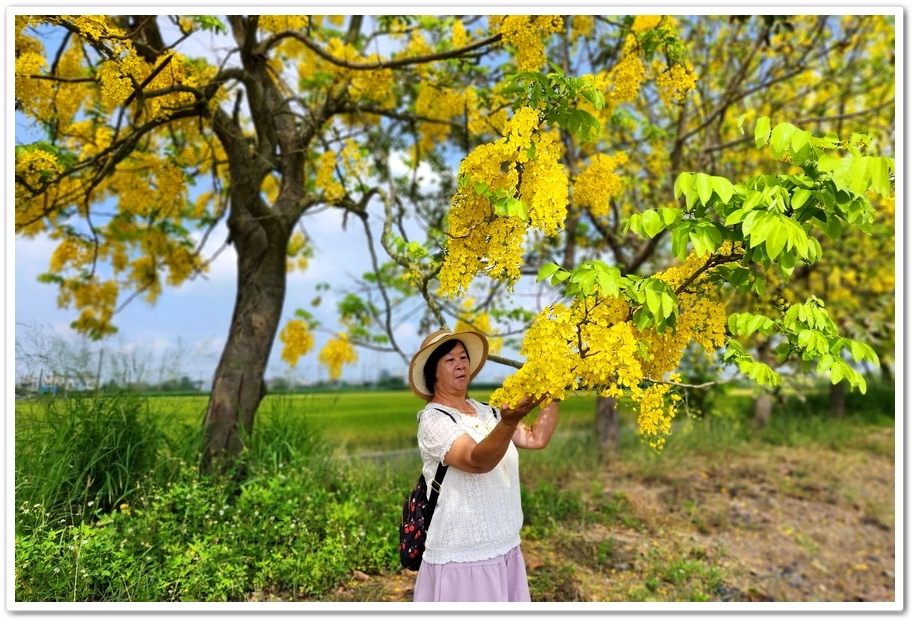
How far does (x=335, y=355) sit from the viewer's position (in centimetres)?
595

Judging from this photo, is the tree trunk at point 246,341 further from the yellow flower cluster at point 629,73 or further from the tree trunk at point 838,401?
the tree trunk at point 838,401

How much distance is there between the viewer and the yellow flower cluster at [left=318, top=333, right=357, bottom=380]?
594 centimetres

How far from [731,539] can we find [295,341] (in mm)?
4130

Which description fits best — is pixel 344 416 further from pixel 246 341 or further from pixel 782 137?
pixel 782 137

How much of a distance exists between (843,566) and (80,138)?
23.3 feet

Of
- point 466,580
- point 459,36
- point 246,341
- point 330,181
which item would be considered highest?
point 459,36

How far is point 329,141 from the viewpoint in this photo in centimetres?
482

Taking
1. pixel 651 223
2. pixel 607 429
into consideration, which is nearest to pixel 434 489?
pixel 651 223

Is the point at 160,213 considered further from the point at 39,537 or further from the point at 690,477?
the point at 690,477

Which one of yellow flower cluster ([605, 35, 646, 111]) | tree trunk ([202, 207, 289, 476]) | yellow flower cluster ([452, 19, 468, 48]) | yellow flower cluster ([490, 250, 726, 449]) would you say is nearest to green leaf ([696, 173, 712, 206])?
yellow flower cluster ([490, 250, 726, 449])

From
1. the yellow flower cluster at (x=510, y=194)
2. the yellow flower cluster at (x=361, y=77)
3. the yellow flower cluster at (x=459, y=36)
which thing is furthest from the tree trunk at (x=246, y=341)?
the yellow flower cluster at (x=510, y=194)

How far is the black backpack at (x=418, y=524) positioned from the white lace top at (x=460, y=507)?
0.9 inches

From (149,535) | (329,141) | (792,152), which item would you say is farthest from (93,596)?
(792,152)

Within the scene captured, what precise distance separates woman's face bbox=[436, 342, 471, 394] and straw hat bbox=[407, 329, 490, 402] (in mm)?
63
